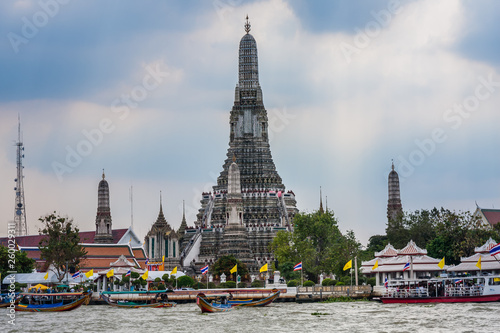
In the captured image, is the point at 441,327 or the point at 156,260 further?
the point at 156,260

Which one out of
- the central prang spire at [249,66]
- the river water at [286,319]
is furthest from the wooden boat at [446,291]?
the central prang spire at [249,66]

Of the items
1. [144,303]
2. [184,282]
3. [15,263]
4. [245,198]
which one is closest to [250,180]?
[245,198]

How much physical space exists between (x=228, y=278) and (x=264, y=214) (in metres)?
20.2

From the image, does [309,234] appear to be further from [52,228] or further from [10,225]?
[10,225]

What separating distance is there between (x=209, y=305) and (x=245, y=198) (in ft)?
176

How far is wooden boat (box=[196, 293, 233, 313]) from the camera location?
262ft

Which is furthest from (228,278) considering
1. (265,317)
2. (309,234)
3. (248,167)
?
(265,317)

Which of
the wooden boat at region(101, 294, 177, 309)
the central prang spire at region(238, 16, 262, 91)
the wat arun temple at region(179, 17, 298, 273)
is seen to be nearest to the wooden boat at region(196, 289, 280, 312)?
the wooden boat at region(101, 294, 177, 309)

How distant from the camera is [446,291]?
82.6 metres

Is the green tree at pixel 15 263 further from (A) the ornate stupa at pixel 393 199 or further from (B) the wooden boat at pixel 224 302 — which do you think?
(A) the ornate stupa at pixel 393 199

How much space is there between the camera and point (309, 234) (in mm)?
112938

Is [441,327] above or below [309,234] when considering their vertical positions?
below

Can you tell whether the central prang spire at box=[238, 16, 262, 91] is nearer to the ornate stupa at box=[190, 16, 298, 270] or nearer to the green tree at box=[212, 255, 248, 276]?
the ornate stupa at box=[190, 16, 298, 270]

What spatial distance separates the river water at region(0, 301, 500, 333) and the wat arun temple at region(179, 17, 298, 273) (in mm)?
40903
